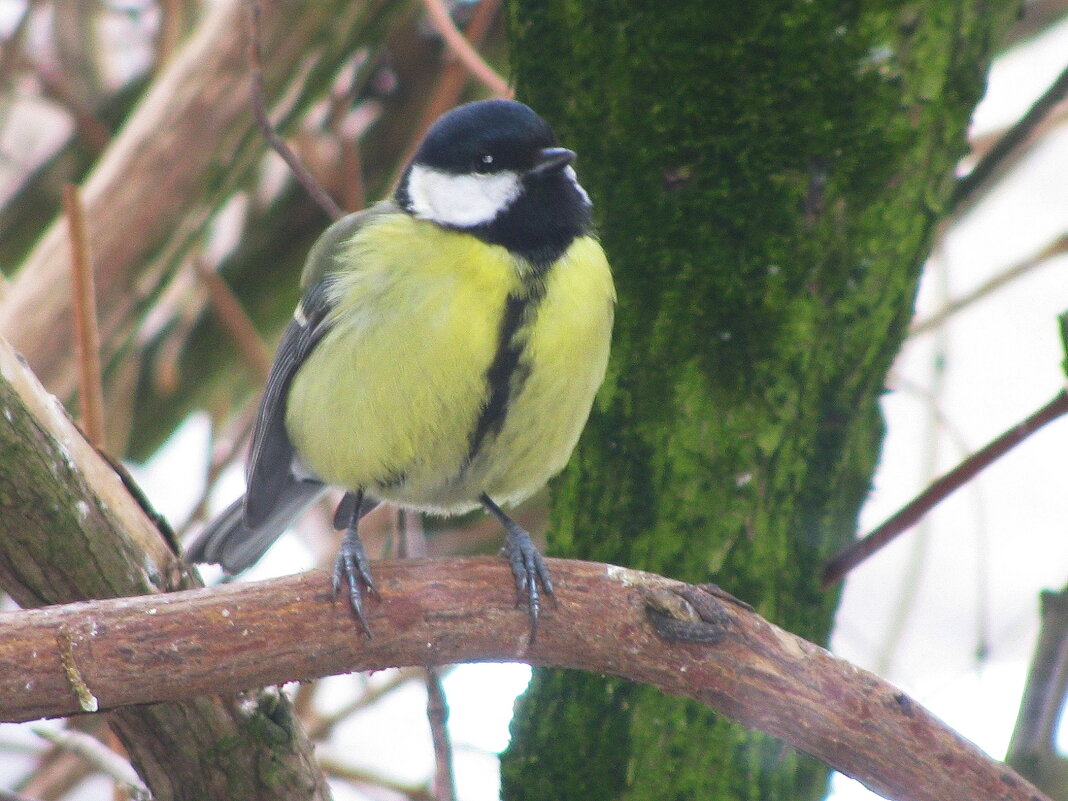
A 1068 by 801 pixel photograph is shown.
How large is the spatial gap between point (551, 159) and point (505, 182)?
0.37 feet

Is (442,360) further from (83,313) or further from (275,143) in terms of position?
(83,313)

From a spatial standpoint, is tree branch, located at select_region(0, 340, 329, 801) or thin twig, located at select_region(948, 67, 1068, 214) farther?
thin twig, located at select_region(948, 67, 1068, 214)

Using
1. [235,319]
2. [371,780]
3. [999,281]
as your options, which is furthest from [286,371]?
[999,281]

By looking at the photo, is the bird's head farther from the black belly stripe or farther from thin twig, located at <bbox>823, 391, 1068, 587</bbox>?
thin twig, located at <bbox>823, 391, 1068, 587</bbox>

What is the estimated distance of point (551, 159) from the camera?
1.59 metres

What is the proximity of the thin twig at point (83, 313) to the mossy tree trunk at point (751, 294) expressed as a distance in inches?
30.1

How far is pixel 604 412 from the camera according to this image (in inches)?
64.6

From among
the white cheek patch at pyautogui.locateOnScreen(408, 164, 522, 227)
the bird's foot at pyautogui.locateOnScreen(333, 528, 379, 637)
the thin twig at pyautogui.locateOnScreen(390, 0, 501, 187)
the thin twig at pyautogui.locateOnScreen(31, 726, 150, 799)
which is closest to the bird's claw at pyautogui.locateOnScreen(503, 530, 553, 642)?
the bird's foot at pyautogui.locateOnScreen(333, 528, 379, 637)

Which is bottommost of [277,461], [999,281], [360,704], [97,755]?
[97,755]

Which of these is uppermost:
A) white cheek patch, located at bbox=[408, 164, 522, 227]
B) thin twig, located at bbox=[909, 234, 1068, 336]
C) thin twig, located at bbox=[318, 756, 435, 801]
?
thin twig, located at bbox=[909, 234, 1068, 336]

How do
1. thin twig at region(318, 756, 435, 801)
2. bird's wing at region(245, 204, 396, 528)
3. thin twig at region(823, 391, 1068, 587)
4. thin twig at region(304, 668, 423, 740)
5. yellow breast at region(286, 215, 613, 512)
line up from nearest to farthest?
thin twig at region(823, 391, 1068, 587) < yellow breast at region(286, 215, 613, 512) < bird's wing at region(245, 204, 396, 528) < thin twig at region(318, 756, 435, 801) < thin twig at region(304, 668, 423, 740)

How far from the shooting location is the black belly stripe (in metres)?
1.54

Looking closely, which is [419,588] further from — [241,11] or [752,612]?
[241,11]

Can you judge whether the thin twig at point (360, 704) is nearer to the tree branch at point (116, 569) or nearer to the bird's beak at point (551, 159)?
the tree branch at point (116, 569)
